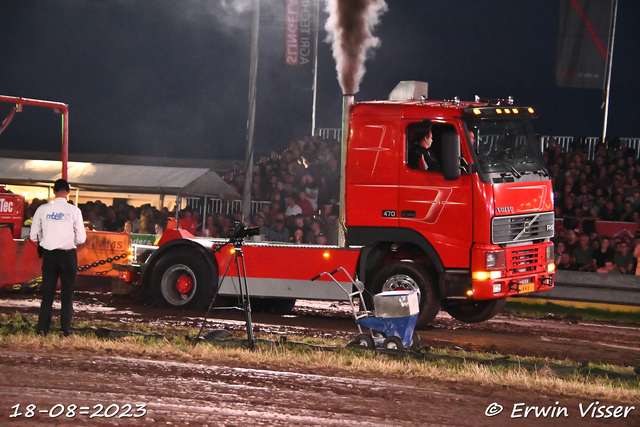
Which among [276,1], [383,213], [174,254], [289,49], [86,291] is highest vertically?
[276,1]

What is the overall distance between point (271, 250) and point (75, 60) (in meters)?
24.4

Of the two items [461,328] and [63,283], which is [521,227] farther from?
[63,283]

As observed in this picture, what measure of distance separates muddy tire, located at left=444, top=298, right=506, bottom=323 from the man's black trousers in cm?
542

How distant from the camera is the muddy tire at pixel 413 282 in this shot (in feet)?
35.7

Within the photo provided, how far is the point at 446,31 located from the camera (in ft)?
96.9

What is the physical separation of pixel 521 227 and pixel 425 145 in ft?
5.55

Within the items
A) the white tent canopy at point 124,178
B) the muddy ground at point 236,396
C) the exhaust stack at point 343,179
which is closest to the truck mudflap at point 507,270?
the muddy ground at point 236,396

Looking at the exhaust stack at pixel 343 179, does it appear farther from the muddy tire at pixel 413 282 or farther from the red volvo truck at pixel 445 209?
the muddy tire at pixel 413 282

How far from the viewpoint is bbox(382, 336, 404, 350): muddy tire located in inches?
338

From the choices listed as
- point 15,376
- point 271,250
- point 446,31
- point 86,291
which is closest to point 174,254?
point 271,250

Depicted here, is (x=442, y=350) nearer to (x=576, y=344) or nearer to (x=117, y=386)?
(x=576, y=344)

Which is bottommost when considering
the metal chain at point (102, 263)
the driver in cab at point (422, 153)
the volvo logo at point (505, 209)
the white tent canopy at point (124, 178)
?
the metal chain at point (102, 263)

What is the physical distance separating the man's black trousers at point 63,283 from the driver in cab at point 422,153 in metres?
4.56

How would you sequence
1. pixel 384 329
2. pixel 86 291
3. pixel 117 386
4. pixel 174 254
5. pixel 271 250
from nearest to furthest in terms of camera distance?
1. pixel 117 386
2. pixel 384 329
3. pixel 271 250
4. pixel 174 254
5. pixel 86 291
